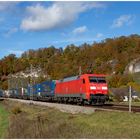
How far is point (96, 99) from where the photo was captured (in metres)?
→ 39.4

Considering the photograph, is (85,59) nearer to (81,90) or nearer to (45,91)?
(45,91)

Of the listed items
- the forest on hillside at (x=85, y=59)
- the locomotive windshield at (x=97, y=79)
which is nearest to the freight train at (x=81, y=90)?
the locomotive windshield at (x=97, y=79)

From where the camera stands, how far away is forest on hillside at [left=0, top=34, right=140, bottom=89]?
5246 inches

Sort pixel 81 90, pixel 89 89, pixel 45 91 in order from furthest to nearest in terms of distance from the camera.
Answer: pixel 45 91 < pixel 81 90 < pixel 89 89

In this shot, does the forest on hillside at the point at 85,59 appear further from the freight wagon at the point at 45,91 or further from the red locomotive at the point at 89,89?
the red locomotive at the point at 89,89

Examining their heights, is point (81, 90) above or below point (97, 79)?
below

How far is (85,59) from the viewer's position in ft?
494

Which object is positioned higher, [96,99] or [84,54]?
[84,54]

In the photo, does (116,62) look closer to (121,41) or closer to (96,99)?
(121,41)

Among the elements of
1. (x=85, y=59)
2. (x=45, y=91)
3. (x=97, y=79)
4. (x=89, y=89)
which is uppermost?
(x=85, y=59)

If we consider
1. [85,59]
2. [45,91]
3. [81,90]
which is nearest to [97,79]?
[81,90]

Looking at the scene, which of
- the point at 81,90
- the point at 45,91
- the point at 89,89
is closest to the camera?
the point at 89,89

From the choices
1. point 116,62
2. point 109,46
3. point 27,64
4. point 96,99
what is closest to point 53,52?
point 27,64

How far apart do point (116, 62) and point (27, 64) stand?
5893 cm
